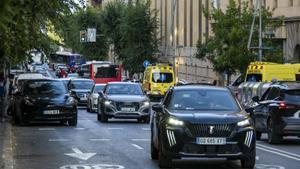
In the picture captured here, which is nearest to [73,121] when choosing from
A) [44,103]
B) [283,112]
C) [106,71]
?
[44,103]

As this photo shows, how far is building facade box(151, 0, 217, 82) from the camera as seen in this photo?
67.2 metres

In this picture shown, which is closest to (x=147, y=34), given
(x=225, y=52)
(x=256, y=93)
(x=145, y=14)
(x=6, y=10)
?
(x=145, y=14)

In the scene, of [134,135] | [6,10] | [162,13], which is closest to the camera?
[6,10]

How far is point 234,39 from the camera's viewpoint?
1891 inches

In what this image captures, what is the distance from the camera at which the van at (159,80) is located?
5475 centimetres

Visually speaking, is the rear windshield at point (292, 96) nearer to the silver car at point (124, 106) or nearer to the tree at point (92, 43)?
the silver car at point (124, 106)

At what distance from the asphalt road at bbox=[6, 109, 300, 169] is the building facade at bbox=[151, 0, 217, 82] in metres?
40.6

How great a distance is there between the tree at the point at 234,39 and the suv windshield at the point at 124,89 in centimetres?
1895

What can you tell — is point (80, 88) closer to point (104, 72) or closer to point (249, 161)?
point (104, 72)

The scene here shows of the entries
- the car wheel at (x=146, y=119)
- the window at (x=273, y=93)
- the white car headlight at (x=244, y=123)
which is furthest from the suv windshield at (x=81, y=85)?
the white car headlight at (x=244, y=123)

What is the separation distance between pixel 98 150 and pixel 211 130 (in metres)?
5.02

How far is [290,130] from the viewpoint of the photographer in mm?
18859

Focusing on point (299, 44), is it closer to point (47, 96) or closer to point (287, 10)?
point (287, 10)

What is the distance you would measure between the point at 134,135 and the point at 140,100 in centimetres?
582
